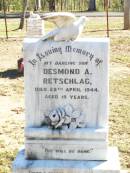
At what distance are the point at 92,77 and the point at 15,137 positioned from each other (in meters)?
2.56

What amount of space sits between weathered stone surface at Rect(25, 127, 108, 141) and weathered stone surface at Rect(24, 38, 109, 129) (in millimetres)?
69

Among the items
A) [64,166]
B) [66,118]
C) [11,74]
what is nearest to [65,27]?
[66,118]

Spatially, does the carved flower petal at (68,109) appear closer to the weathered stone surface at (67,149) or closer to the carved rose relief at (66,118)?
the carved rose relief at (66,118)

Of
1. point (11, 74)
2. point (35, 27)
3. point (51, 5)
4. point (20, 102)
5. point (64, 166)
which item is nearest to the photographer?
point (64, 166)

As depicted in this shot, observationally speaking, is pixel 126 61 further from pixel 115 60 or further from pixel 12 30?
pixel 12 30

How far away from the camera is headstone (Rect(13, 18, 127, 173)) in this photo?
565 centimetres

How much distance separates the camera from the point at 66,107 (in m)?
5.76

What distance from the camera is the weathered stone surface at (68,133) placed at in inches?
225

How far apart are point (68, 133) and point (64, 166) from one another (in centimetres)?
33

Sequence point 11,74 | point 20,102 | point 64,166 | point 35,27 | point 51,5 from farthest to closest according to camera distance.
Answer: point 51,5 < point 35,27 < point 11,74 < point 20,102 < point 64,166

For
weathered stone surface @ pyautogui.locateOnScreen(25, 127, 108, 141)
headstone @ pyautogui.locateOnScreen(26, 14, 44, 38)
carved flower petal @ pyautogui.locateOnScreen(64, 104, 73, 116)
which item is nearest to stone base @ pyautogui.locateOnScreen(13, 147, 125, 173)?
weathered stone surface @ pyautogui.locateOnScreen(25, 127, 108, 141)

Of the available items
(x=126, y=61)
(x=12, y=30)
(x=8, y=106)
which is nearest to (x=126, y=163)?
(x=8, y=106)

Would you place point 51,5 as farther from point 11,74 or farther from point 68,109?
point 68,109

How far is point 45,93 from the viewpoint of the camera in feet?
18.9
